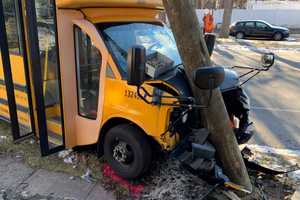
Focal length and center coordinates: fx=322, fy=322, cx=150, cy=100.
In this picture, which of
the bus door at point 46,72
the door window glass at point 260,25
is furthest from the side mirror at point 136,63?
the door window glass at point 260,25

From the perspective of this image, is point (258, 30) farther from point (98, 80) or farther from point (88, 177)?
point (88, 177)

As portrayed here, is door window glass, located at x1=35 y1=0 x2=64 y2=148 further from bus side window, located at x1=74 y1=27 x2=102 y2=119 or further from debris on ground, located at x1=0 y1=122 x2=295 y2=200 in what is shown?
debris on ground, located at x1=0 y1=122 x2=295 y2=200

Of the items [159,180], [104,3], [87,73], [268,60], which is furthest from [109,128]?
[268,60]

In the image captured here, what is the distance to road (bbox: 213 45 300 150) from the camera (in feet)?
17.5

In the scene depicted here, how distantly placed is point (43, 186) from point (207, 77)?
2.38 meters

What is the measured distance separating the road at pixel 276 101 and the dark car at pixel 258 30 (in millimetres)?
9640

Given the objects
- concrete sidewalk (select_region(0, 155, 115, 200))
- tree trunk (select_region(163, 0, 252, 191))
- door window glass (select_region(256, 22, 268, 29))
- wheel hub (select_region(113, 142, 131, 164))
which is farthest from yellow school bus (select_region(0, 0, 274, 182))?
door window glass (select_region(256, 22, 268, 29))

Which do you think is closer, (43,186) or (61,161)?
(43,186)

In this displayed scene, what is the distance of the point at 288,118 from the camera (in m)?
6.18

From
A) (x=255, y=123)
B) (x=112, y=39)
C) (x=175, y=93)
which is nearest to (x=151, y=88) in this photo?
(x=175, y=93)

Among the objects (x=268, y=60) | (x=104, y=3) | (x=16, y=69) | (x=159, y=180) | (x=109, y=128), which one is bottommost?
(x=159, y=180)

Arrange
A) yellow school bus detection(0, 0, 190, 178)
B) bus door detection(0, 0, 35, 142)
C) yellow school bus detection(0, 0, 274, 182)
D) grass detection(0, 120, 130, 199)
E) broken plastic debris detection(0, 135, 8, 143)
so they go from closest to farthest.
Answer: yellow school bus detection(0, 0, 274, 182) < yellow school bus detection(0, 0, 190, 178) < grass detection(0, 120, 130, 199) < bus door detection(0, 0, 35, 142) < broken plastic debris detection(0, 135, 8, 143)

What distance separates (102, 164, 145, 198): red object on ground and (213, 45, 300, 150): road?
7.62 feet

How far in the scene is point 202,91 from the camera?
3.25 m
